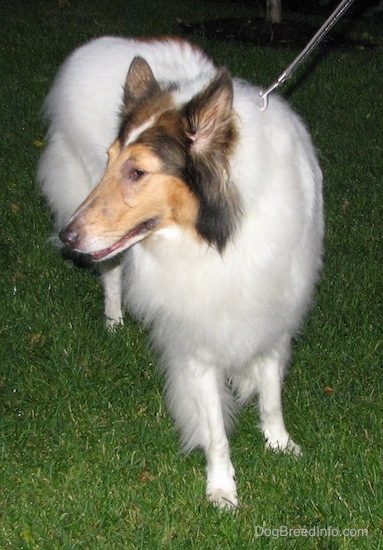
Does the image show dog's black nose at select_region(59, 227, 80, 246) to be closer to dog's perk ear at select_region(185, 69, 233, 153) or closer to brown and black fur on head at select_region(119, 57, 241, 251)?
brown and black fur on head at select_region(119, 57, 241, 251)

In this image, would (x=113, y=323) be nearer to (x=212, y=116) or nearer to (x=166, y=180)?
(x=166, y=180)

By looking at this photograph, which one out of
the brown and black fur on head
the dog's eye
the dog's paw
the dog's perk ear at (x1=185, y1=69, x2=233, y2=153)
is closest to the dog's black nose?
the dog's eye

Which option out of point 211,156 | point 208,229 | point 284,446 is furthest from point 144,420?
point 211,156

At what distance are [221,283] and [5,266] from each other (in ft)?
7.91

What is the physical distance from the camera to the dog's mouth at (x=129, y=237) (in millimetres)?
3008

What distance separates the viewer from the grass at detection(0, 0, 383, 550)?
3.27 meters

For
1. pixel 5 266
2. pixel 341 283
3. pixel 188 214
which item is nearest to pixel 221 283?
pixel 188 214

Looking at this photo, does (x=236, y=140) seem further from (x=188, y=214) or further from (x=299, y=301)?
(x=299, y=301)

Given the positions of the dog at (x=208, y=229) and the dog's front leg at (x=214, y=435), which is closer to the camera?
the dog at (x=208, y=229)

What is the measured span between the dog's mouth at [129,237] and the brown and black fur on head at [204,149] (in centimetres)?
18

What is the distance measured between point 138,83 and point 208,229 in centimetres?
65

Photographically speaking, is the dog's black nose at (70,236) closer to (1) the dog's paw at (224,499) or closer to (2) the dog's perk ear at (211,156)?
(2) the dog's perk ear at (211,156)

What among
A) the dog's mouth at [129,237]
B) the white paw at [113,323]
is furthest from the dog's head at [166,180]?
the white paw at [113,323]

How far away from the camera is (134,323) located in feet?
15.4
